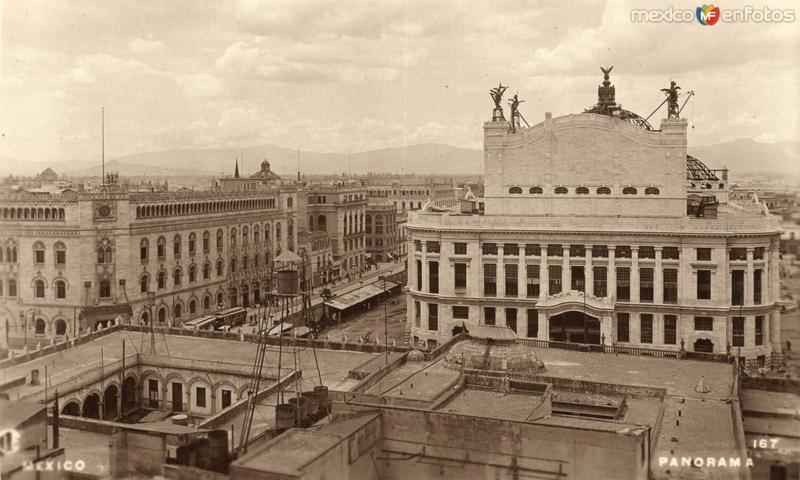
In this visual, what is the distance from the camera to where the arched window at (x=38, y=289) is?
78375 millimetres

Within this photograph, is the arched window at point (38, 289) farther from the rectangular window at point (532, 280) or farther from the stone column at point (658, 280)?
the stone column at point (658, 280)

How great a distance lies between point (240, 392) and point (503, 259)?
2818 centimetres

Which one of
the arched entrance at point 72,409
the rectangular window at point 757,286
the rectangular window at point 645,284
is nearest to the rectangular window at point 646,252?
the rectangular window at point 645,284

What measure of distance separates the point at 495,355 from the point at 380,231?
10857 centimetres

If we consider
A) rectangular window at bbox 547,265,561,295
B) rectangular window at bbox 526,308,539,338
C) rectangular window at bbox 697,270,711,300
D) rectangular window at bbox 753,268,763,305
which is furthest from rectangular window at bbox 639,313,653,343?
rectangular window at bbox 526,308,539,338

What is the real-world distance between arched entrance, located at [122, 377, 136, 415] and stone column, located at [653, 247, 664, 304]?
42003mm

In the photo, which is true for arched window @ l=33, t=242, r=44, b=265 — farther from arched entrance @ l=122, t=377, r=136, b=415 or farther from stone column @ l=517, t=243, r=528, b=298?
stone column @ l=517, t=243, r=528, b=298

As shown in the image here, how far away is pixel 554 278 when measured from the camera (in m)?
69.8

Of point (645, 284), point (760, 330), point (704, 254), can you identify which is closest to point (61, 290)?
point (645, 284)

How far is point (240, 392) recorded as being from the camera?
52.5 meters

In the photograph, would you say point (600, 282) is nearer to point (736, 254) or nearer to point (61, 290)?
point (736, 254)

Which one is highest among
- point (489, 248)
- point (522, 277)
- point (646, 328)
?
point (489, 248)

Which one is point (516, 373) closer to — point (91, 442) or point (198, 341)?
point (91, 442)

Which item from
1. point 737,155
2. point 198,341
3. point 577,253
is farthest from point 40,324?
point 737,155
